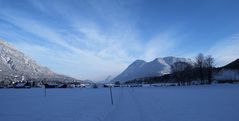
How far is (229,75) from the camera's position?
441ft

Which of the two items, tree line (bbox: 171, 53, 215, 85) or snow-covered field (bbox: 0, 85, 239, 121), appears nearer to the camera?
snow-covered field (bbox: 0, 85, 239, 121)

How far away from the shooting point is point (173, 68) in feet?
482

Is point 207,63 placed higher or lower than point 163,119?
higher

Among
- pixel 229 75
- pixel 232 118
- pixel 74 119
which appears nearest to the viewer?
pixel 232 118

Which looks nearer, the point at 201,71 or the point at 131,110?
the point at 131,110

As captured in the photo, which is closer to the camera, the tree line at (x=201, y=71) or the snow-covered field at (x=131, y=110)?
the snow-covered field at (x=131, y=110)

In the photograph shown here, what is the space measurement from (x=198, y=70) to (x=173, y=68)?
113 ft

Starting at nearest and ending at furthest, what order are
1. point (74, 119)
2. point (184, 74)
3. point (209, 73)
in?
point (74, 119)
point (209, 73)
point (184, 74)

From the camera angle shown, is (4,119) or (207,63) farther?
(207,63)

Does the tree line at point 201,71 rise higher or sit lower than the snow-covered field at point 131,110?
higher

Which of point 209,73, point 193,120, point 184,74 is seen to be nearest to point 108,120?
point 193,120

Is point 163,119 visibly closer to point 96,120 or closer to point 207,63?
point 96,120

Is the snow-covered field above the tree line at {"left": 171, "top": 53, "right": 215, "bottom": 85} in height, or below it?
below

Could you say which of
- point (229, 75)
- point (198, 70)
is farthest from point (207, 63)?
point (229, 75)
